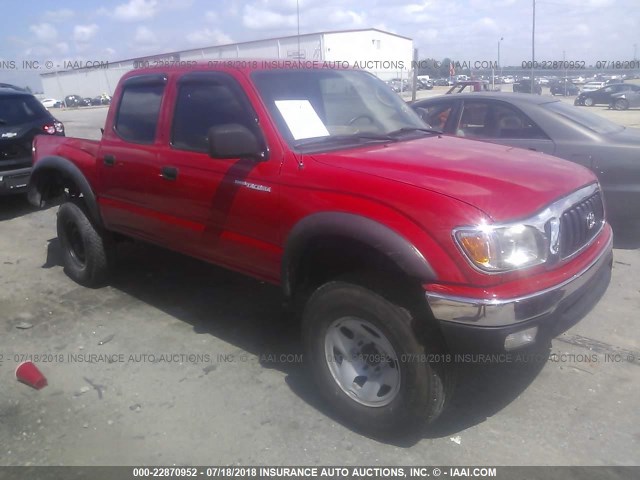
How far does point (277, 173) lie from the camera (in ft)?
11.0

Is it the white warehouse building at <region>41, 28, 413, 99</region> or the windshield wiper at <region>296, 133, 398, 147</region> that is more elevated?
the white warehouse building at <region>41, 28, 413, 99</region>

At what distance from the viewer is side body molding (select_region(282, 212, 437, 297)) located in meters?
2.71

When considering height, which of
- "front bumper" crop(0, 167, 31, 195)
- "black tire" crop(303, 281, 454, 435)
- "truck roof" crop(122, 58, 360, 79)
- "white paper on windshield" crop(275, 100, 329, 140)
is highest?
"truck roof" crop(122, 58, 360, 79)

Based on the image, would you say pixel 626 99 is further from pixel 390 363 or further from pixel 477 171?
pixel 390 363

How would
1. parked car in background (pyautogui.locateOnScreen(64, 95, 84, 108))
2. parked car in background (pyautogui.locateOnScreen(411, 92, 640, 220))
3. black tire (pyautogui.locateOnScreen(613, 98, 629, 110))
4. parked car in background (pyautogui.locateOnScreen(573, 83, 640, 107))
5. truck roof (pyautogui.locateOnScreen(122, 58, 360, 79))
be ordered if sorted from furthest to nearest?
parked car in background (pyautogui.locateOnScreen(64, 95, 84, 108))
parked car in background (pyautogui.locateOnScreen(573, 83, 640, 107))
black tire (pyautogui.locateOnScreen(613, 98, 629, 110))
parked car in background (pyautogui.locateOnScreen(411, 92, 640, 220))
truck roof (pyautogui.locateOnScreen(122, 58, 360, 79))

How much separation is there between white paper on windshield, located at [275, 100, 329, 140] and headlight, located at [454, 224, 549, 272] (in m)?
1.30

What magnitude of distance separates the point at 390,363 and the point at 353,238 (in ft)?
2.28

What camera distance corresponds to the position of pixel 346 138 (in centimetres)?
366

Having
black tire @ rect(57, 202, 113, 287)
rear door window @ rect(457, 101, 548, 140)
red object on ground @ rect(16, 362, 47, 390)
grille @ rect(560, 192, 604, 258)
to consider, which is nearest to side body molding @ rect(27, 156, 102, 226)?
black tire @ rect(57, 202, 113, 287)

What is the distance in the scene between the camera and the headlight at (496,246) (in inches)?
103

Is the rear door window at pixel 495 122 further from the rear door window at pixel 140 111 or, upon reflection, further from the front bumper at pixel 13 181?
the front bumper at pixel 13 181

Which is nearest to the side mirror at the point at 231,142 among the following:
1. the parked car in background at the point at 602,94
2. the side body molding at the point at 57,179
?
the side body molding at the point at 57,179

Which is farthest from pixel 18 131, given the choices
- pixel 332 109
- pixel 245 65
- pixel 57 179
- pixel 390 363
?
pixel 390 363

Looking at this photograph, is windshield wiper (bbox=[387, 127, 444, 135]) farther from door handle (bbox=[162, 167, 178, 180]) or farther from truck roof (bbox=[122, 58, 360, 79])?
door handle (bbox=[162, 167, 178, 180])
